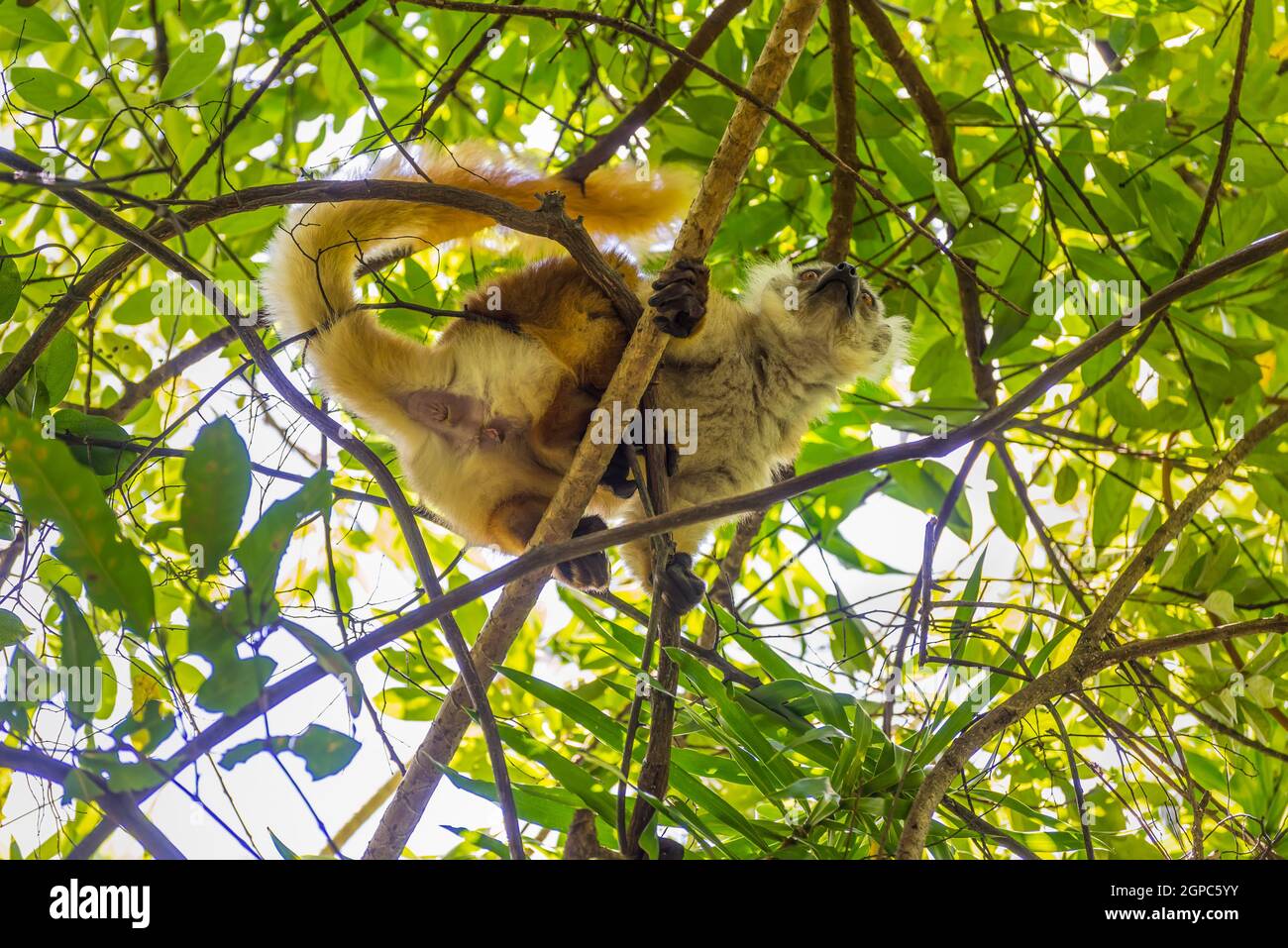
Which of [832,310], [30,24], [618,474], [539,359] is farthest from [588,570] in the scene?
[30,24]

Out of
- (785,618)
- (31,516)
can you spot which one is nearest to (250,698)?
(31,516)

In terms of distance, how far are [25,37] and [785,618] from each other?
2920 mm

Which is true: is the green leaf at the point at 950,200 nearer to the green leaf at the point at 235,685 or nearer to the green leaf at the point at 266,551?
the green leaf at the point at 266,551

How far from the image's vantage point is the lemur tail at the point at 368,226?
301 cm

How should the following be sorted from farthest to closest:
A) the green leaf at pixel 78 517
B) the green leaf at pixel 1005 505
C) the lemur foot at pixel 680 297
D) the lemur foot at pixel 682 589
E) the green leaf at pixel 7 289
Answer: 1. the green leaf at pixel 1005 505
2. the lemur foot at pixel 682 589
3. the lemur foot at pixel 680 297
4. the green leaf at pixel 7 289
5. the green leaf at pixel 78 517

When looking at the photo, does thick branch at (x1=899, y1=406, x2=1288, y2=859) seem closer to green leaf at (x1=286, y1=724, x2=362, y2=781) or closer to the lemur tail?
green leaf at (x1=286, y1=724, x2=362, y2=781)

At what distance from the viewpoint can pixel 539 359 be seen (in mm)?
3068

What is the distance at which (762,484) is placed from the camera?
348 cm

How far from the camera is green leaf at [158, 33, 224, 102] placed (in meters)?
2.46

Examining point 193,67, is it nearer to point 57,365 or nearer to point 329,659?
point 57,365

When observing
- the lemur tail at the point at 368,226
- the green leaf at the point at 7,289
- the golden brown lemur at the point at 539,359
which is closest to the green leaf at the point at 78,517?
the green leaf at the point at 7,289

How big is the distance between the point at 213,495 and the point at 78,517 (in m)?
0.16

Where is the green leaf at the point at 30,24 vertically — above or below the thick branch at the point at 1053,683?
above

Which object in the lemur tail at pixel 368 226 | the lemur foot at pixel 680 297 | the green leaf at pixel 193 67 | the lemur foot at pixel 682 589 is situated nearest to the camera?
the green leaf at pixel 193 67
